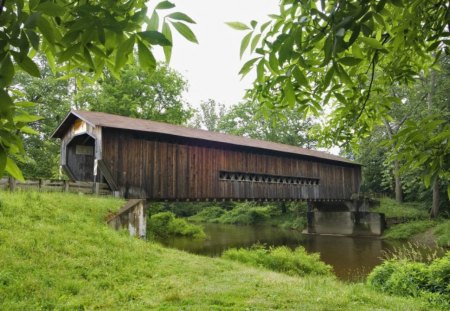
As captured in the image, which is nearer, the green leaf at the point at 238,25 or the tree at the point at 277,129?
the green leaf at the point at 238,25

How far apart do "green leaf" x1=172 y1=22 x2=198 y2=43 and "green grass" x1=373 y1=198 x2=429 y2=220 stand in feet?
86.6

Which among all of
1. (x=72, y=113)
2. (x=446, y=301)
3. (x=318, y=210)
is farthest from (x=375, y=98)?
(x=318, y=210)

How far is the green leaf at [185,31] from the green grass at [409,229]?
24233mm

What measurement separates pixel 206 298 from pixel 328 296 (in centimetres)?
181

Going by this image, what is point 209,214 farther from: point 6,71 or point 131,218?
point 6,71

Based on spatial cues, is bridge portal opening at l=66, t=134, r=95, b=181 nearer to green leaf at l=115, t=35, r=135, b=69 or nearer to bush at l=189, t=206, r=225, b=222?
green leaf at l=115, t=35, r=135, b=69

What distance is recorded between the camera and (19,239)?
7.03 meters

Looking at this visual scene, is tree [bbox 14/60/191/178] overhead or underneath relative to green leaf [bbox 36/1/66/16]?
overhead

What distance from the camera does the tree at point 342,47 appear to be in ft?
4.26

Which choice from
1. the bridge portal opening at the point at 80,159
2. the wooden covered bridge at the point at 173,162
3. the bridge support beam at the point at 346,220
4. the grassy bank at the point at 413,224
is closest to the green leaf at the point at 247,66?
the wooden covered bridge at the point at 173,162

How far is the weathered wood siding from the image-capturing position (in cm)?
1381

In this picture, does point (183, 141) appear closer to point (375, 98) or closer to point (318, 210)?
point (375, 98)

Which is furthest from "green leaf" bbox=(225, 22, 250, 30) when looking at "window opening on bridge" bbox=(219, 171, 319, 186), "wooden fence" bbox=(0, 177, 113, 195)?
"window opening on bridge" bbox=(219, 171, 319, 186)

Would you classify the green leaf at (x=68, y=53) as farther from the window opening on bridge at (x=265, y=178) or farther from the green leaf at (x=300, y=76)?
the window opening on bridge at (x=265, y=178)
